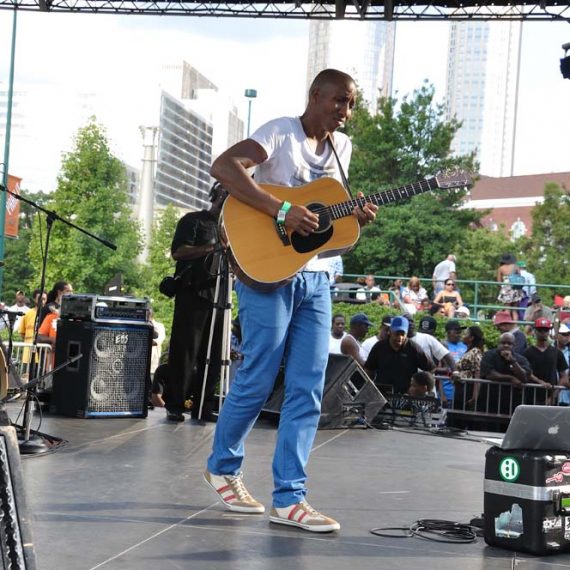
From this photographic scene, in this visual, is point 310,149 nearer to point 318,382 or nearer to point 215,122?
point 318,382

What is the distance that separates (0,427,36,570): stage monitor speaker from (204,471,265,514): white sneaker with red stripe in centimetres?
232

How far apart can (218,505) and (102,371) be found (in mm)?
3814

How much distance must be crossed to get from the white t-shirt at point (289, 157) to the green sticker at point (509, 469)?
1.47 meters

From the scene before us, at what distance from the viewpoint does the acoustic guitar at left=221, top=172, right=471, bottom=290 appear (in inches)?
168

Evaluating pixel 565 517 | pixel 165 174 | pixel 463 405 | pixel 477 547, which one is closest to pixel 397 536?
pixel 477 547

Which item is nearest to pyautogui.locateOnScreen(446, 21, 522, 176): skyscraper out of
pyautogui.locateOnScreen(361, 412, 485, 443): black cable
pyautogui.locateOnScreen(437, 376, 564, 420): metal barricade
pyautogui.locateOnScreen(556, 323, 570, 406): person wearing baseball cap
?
pyautogui.locateOnScreen(556, 323, 570, 406): person wearing baseball cap

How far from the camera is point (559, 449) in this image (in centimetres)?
417

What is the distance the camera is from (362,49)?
6850 inches

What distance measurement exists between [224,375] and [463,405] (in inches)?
193

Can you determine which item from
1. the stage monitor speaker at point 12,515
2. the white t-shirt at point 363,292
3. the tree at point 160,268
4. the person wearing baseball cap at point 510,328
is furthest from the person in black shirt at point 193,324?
the tree at point 160,268

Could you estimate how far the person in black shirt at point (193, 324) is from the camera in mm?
7844

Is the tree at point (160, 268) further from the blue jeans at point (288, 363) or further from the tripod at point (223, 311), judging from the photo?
the blue jeans at point (288, 363)

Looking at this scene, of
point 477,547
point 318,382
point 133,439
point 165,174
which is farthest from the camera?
point 165,174

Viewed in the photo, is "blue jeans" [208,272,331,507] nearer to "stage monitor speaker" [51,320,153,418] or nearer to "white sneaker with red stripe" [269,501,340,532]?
→ "white sneaker with red stripe" [269,501,340,532]
